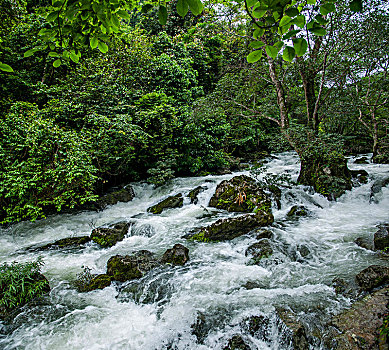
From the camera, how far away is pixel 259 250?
4.75 meters

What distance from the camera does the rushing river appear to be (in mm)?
2990

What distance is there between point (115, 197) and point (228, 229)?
236 inches

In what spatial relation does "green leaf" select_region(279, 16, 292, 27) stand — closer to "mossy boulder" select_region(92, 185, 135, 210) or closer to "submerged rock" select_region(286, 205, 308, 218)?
"submerged rock" select_region(286, 205, 308, 218)

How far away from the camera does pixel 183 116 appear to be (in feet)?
38.4

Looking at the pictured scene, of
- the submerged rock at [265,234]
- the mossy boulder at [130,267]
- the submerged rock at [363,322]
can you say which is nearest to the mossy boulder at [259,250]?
the submerged rock at [265,234]

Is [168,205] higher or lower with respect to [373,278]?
Result: higher

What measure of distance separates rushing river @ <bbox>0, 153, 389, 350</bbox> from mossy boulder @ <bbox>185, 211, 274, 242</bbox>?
0.78ft

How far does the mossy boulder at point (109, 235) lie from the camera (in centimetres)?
596

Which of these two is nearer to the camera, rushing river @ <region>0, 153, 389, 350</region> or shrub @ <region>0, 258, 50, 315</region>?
rushing river @ <region>0, 153, 389, 350</region>

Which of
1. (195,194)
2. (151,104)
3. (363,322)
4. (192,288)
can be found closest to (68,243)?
(192,288)

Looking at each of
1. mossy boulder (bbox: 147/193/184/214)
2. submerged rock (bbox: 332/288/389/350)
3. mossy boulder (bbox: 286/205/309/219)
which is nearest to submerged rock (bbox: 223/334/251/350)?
submerged rock (bbox: 332/288/389/350)

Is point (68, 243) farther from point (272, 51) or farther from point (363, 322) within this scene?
point (272, 51)

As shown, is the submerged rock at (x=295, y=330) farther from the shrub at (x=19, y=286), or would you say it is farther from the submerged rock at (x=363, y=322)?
the shrub at (x=19, y=286)

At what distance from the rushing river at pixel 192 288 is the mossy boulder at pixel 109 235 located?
0.60 ft
